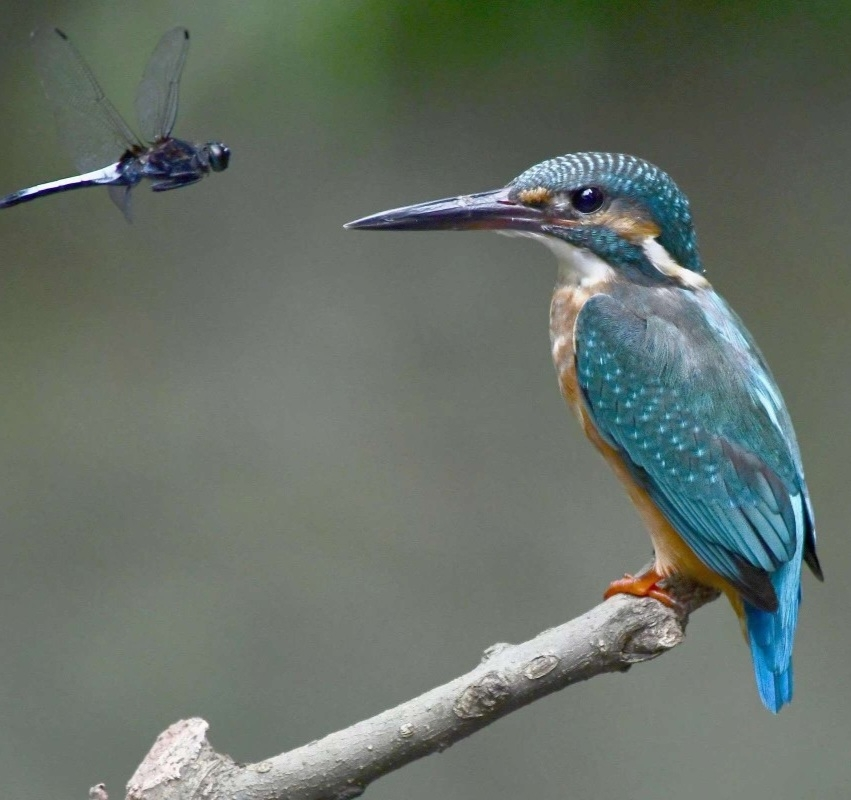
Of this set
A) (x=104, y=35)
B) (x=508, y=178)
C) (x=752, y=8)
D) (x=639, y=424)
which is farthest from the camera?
(x=508, y=178)

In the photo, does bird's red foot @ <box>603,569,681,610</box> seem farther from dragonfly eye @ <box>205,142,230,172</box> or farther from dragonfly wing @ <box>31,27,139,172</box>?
dragonfly wing @ <box>31,27,139,172</box>

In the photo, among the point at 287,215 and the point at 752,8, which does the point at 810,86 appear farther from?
the point at 287,215

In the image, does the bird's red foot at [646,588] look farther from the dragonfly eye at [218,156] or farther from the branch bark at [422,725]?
the dragonfly eye at [218,156]

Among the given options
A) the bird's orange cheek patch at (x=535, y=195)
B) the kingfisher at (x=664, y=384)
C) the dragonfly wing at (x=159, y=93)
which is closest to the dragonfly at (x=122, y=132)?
the dragonfly wing at (x=159, y=93)

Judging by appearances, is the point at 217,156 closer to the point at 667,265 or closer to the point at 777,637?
the point at 667,265

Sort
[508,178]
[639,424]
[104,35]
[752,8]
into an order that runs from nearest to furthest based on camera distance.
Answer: [639,424], [104,35], [752,8], [508,178]

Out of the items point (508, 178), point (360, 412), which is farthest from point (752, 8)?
point (360, 412)
